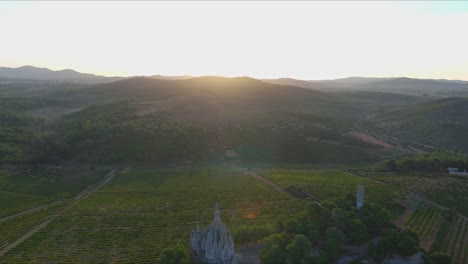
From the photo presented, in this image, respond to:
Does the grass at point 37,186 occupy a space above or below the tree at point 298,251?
below

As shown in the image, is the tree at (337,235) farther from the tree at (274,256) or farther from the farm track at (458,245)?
the farm track at (458,245)

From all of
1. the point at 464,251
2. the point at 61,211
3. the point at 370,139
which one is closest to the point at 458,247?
the point at 464,251

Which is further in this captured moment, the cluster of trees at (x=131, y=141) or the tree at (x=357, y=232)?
the cluster of trees at (x=131, y=141)

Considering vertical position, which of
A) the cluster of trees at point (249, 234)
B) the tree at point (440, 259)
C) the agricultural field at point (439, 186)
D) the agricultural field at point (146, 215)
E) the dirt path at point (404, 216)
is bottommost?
the agricultural field at point (146, 215)

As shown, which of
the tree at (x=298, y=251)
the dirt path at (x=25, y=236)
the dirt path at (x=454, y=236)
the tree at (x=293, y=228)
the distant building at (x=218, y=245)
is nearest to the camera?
the distant building at (x=218, y=245)

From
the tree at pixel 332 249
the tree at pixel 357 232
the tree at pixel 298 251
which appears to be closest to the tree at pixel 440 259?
the tree at pixel 357 232

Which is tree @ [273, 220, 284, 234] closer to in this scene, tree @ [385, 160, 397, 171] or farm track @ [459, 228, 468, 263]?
farm track @ [459, 228, 468, 263]

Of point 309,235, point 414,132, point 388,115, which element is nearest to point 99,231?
point 309,235

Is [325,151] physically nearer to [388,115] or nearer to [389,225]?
[389,225]
